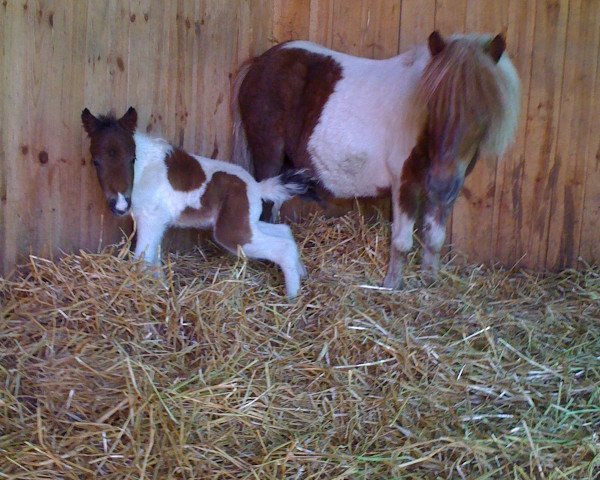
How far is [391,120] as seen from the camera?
3.78 m

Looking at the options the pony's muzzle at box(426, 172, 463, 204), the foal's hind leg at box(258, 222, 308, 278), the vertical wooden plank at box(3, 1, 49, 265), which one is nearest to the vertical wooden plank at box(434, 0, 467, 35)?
the pony's muzzle at box(426, 172, 463, 204)

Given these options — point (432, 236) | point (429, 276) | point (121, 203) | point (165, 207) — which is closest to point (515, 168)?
point (432, 236)

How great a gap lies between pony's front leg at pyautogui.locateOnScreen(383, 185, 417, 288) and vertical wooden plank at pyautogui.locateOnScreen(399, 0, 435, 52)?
1232mm

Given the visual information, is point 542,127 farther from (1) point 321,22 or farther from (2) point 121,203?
(2) point 121,203

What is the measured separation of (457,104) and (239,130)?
1.71m

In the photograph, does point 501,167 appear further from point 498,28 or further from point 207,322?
point 207,322

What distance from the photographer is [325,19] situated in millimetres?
4504

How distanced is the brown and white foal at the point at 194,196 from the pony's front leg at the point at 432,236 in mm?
771

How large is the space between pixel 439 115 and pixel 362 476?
1.86m

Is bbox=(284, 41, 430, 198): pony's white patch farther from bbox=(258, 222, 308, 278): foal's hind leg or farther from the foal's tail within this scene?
bbox=(258, 222, 308, 278): foal's hind leg

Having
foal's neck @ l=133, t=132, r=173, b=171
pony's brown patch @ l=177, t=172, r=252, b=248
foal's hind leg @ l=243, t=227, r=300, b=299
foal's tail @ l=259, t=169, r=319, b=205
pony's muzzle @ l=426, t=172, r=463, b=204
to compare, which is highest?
foal's neck @ l=133, t=132, r=173, b=171

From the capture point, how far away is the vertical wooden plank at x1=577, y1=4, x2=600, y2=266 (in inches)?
168

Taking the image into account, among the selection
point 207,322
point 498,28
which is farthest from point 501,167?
point 207,322

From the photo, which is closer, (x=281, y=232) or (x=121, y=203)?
(x=121, y=203)
